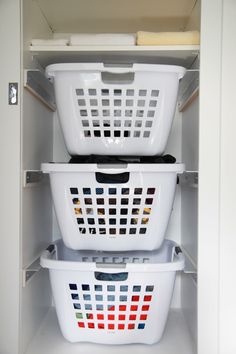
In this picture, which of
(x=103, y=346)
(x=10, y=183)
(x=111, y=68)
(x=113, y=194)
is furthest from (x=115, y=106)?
(x=103, y=346)

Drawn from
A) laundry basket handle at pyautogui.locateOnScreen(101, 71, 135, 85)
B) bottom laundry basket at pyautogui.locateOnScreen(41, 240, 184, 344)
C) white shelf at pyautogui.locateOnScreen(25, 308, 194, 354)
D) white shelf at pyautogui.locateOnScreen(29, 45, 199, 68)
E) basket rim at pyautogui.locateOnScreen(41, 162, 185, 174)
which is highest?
white shelf at pyautogui.locateOnScreen(29, 45, 199, 68)

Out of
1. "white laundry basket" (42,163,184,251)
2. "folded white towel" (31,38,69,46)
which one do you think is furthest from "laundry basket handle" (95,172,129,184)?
"folded white towel" (31,38,69,46)

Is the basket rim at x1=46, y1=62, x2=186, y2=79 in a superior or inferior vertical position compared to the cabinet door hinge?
superior

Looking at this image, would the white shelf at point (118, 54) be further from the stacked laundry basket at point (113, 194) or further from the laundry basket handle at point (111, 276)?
the laundry basket handle at point (111, 276)

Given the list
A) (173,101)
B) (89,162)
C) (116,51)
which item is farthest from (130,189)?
(116,51)

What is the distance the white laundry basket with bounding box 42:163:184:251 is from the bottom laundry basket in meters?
0.08

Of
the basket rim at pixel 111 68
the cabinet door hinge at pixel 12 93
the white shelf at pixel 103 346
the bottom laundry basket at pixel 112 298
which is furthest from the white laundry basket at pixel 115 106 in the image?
the white shelf at pixel 103 346

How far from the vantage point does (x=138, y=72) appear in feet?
3.47

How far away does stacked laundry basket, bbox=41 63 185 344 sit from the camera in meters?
1.06

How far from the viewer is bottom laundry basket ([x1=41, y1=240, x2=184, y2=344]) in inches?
42.9

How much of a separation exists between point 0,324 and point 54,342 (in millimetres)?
221

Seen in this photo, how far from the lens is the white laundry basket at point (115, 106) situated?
1.06 m

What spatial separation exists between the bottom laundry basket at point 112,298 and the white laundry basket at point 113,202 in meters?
0.08

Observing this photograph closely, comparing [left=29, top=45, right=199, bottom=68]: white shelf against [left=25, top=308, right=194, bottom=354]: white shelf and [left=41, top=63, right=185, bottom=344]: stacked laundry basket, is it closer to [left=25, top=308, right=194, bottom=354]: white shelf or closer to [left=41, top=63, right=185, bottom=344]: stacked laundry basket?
[left=41, top=63, right=185, bottom=344]: stacked laundry basket
